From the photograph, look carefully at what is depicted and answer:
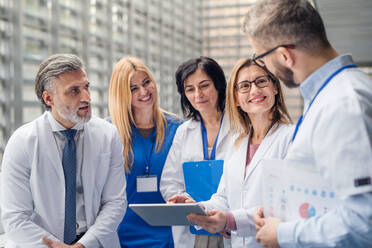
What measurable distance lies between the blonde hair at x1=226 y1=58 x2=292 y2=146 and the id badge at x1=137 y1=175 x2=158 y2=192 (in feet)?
2.51

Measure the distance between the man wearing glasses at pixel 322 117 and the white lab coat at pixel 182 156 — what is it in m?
1.13

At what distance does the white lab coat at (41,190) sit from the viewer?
1814 millimetres

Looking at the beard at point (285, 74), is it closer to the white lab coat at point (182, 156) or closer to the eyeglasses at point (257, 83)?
the eyeglasses at point (257, 83)

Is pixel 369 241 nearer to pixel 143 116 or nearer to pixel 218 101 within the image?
pixel 218 101

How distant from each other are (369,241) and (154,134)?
1915 millimetres

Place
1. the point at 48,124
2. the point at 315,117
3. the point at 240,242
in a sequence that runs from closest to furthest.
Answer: the point at 315,117 < the point at 240,242 < the point at 48,124

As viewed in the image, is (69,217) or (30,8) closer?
(69,217)

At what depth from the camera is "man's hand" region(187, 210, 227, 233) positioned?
157 centimetres

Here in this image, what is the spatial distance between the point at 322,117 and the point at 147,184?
1741 mm

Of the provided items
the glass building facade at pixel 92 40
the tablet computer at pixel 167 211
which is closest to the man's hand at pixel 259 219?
the tablet computer at pixel 167 211

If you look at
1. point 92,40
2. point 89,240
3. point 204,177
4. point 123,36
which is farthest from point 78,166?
point 123,36

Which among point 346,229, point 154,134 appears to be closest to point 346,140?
point 346,229

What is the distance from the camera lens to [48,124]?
197 cm

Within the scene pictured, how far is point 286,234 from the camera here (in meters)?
1.10
